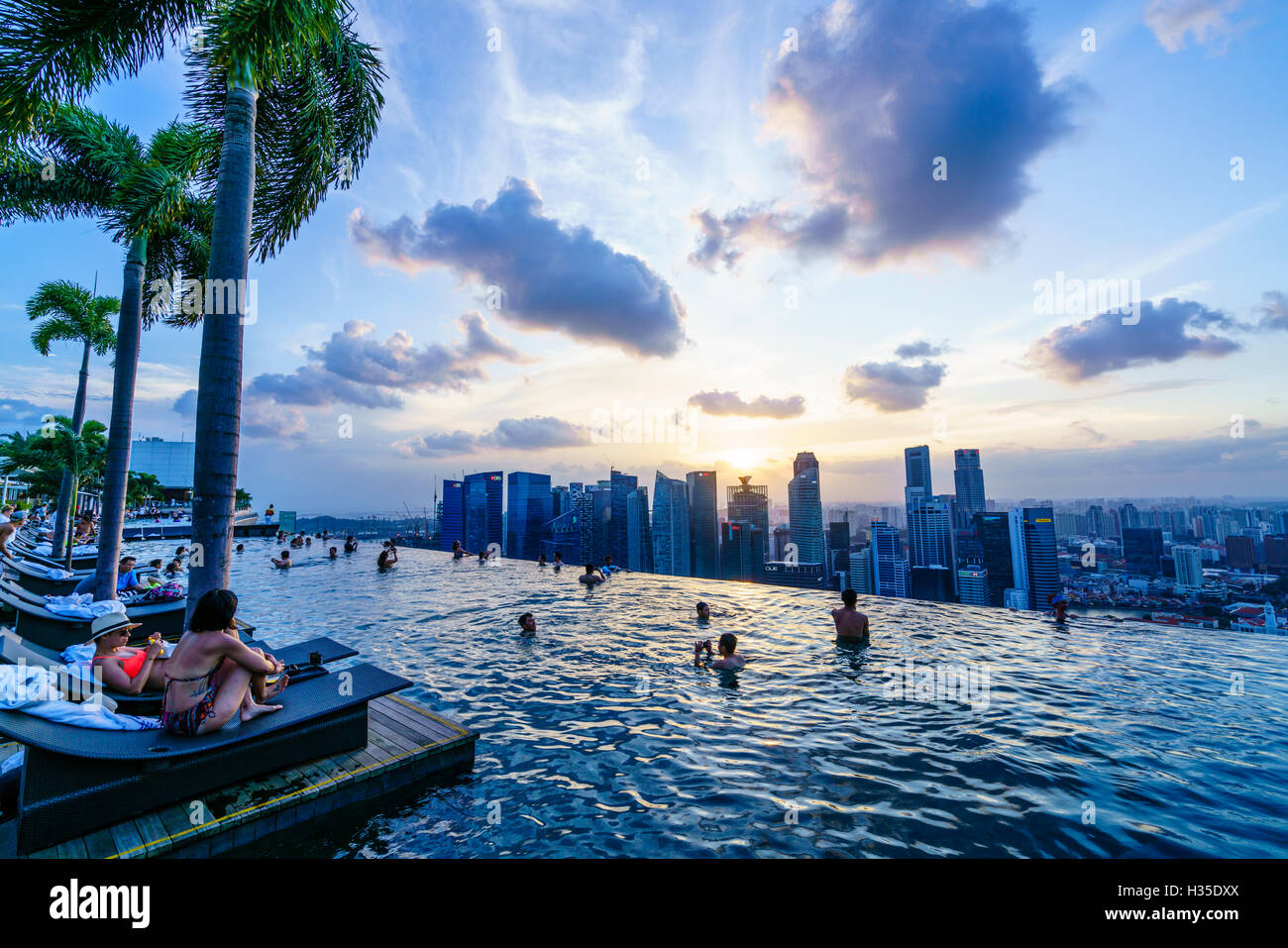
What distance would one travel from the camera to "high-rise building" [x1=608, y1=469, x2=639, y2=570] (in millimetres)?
70812

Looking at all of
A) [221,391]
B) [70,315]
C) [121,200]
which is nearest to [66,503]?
[70,315]

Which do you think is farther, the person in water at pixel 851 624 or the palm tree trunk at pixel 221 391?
the person in water at pixel 851 624

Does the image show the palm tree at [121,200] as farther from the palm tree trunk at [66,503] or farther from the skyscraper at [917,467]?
the skyscraper at [917,467]

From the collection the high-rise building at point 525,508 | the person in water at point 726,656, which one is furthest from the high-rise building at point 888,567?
the high-rise building at point 525,508

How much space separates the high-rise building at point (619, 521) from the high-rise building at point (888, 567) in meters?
37.5

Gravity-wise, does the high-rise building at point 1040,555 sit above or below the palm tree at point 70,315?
below

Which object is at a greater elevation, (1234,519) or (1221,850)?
(1234,519)

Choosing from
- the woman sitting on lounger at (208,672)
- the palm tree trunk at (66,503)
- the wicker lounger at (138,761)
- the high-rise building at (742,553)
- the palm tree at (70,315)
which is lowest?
the high-rise building at (742,553)

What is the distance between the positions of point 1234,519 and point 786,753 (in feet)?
154

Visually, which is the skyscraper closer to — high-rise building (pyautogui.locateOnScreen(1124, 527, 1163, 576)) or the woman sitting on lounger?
high-rise building (pyautogui.locateOnScreen(1124, 527, 1163, 576))

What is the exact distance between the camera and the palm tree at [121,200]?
9.71 meters
